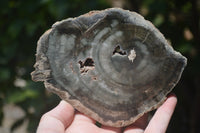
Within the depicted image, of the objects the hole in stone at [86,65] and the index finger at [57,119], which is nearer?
the index finger at [57,119]

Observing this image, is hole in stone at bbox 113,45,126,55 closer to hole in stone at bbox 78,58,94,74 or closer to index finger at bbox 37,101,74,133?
hole in stone at bbox 78,58,94,74

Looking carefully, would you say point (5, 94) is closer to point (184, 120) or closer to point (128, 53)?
point (128, 53)

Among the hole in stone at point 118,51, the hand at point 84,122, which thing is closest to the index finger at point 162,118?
the hand at point 84,122

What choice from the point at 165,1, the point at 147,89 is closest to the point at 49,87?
the point at 147,89

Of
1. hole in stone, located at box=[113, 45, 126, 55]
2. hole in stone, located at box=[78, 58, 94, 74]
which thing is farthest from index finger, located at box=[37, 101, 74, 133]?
hole in stone, located at box=[113, 45, 126, 55]

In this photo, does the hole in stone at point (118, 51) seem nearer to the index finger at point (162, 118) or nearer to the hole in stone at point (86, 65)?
the hole in stone at point (86, 65)

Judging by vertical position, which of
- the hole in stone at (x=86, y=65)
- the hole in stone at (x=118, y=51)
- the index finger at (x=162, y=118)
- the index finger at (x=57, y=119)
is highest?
the hole in stone at (x=118, y=51)

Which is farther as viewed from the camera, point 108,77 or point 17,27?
point 17,27
